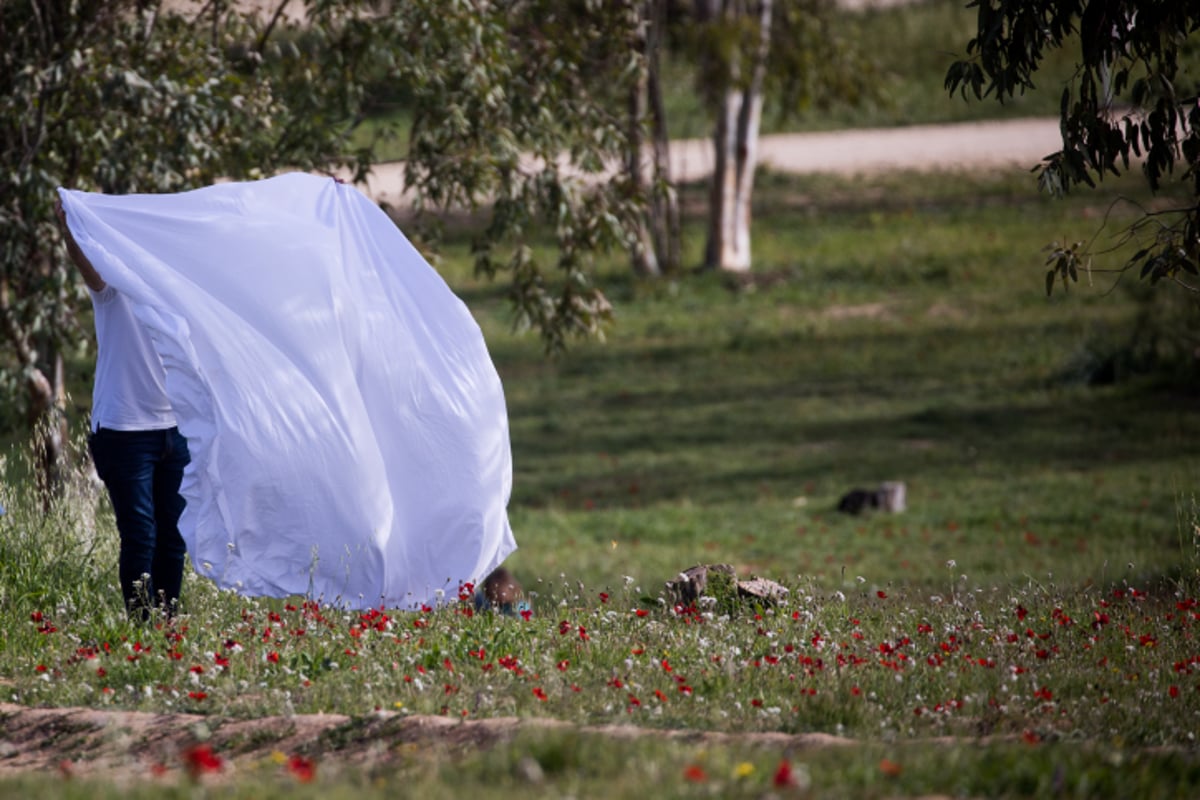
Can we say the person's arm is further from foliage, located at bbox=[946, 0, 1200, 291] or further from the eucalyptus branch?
the eucalyptus branch

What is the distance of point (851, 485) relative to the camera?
16.9 metres

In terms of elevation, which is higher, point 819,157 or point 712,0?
point 712,0

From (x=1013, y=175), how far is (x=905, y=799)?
3256 centimetres

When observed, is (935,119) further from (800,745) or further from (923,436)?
(800,745)

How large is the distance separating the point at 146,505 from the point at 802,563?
867 cm

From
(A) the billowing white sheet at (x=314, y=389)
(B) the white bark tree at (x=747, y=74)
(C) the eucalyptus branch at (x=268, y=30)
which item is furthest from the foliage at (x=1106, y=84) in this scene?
(B) the white bark tree at (x=747, y=74)

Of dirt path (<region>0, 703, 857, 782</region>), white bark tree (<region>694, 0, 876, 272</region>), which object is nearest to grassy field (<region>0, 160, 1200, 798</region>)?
dirt path (<region>0, 703, 857, 782</region>)

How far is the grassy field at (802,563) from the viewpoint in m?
4.33

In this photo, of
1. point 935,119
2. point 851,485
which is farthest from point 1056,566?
point 935,119

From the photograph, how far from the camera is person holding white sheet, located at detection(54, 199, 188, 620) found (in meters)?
5.97

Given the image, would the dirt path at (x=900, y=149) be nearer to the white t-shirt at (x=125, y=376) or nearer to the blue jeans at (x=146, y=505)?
the white t-shirt at (x=125, y=376)

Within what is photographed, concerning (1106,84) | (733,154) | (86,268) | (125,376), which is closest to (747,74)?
(733,154)

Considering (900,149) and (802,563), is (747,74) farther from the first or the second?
(900,149)

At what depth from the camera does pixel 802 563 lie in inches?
539
